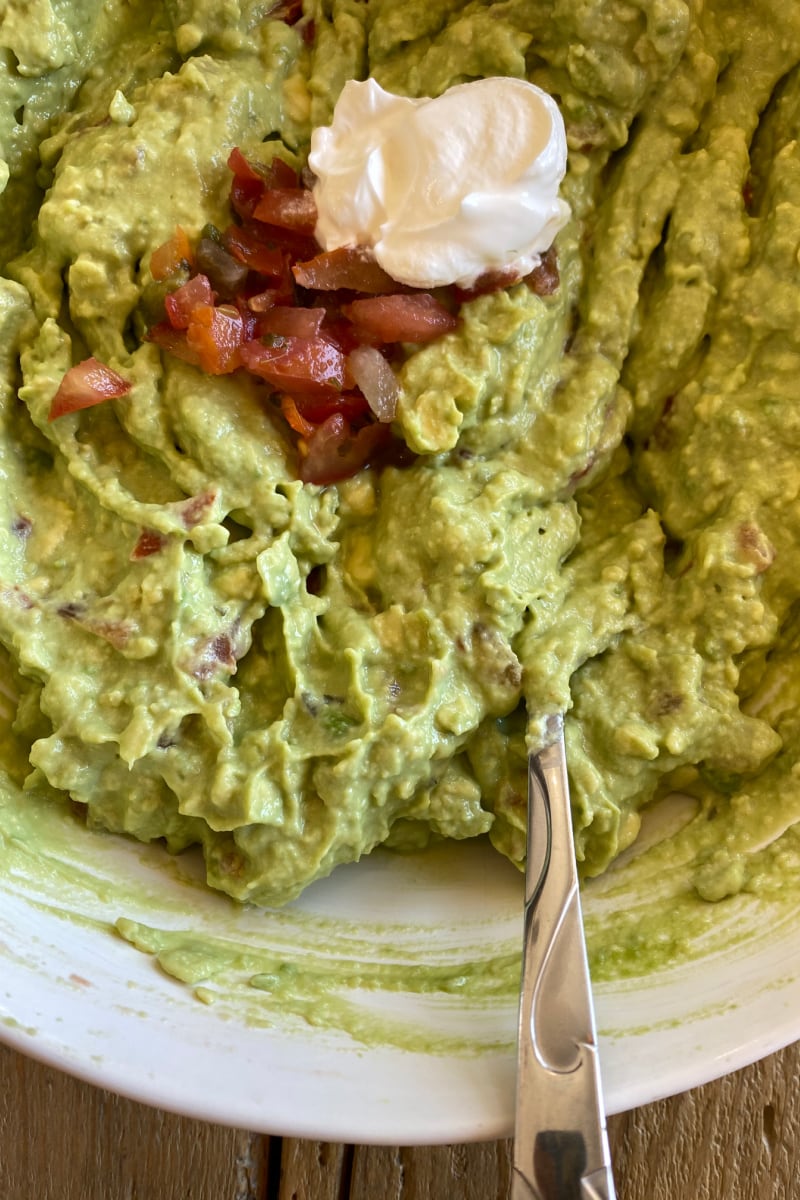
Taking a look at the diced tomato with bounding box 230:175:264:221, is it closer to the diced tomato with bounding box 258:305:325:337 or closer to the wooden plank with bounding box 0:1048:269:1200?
the diced tomato with bounding box 258:305:325:337

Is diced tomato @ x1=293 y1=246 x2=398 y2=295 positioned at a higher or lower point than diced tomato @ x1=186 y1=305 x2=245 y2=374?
higher

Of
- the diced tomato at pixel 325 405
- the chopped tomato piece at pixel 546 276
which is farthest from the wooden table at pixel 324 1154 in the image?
the chopped tomato piece at pixel 546 276

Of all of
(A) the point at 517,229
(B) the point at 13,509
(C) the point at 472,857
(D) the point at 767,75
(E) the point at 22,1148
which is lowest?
(E) the point at 22,1148

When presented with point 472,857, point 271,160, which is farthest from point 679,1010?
point 271,160

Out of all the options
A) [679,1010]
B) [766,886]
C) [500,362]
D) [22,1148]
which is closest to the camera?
[679,1010]

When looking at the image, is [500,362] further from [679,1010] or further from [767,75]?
[679,1010]

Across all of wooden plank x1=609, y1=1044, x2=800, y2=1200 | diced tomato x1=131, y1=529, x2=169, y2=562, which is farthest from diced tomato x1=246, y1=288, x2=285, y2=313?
wooden plank x1=609, y1=1044, x2=800, y2=1200

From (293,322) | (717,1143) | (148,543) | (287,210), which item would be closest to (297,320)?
(293,322)
